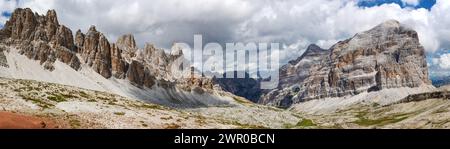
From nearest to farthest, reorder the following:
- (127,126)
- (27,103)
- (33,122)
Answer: (33,122) < (127,126) < (27,103)
